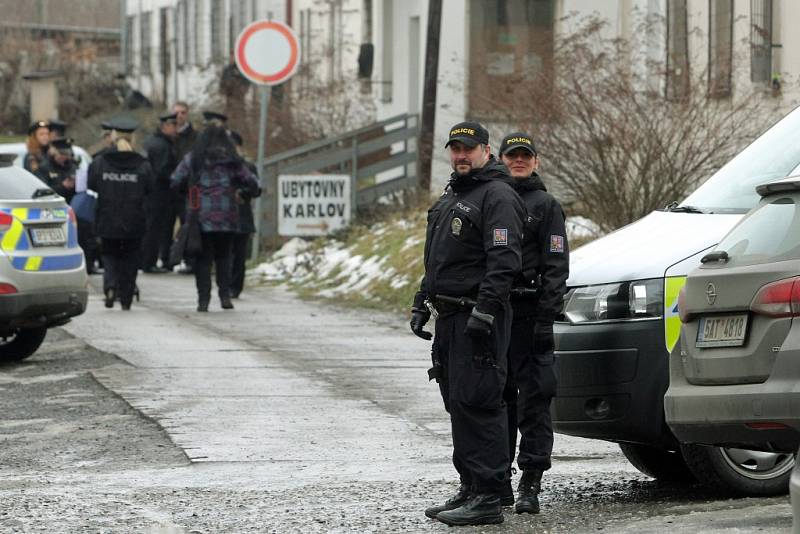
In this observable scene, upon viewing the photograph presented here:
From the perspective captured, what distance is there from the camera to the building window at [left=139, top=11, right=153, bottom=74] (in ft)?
167

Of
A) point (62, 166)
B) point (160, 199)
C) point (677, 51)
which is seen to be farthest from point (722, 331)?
point (160, 199)

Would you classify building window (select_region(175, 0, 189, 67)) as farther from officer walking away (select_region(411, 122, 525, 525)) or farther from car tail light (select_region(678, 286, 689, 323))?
car tail light (select_region(678, 286, 689, 323))

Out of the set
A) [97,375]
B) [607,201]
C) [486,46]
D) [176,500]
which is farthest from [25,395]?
[486,46]

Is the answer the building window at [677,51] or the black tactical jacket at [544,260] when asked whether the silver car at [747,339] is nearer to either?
the black tactical jacket at [544,260]

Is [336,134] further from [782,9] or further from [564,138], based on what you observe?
[564,138]

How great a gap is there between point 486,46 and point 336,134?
2.70 meters

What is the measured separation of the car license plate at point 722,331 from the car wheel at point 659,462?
173 centimetres

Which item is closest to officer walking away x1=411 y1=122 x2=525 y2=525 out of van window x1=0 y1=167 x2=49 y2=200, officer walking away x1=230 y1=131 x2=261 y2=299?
van window x1=0 y1=167 x2=49 y2=200

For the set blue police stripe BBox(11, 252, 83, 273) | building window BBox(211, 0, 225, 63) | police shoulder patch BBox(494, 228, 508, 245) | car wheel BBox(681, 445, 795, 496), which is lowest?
car wheel BBox(681, 445, 795, 496)

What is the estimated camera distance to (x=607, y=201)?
54.1ft

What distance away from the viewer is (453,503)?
25.2 feet

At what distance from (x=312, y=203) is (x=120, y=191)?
5.79 metres

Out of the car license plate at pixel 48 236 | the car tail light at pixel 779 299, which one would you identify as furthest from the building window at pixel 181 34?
the car tail light at pixel 779 299

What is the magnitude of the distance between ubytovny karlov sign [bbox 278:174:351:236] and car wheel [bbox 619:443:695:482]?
13910 millimetres
